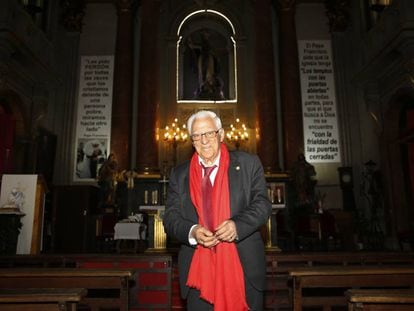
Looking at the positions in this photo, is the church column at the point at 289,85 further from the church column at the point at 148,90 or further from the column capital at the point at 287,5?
the church column at the point at 148,90

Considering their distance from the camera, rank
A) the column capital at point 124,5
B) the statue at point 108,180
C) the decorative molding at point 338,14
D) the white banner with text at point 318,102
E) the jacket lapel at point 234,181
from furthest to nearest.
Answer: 1. the column capital at point 124,5
2. the decorative molding at point 338,14
3. the white banner with text at point 318,102
4. the statue at point 108,180
5. the jacket lapel at point 234,181

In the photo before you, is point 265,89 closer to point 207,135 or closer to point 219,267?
point 207,135

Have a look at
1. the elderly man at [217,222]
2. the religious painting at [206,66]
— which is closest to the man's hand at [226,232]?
the elderly man at [217,222]

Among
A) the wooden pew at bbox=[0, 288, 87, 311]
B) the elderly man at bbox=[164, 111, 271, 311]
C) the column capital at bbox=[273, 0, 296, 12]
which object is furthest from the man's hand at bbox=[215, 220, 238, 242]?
the column capital at bbox=[273, 0, 296, 12]

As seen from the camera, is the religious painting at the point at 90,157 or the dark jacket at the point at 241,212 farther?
the religious painting at the point at 90,157

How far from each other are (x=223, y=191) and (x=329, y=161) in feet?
31.1

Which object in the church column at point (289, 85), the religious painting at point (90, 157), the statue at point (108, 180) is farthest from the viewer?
the religious painting at point (90, 157)

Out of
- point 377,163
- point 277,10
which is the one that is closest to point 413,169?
point 377,163

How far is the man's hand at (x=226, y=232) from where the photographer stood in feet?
5.74

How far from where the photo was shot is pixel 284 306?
4133 millimetres

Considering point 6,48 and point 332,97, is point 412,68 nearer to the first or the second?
point 332,97

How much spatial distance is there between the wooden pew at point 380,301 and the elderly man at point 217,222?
2.03 ft

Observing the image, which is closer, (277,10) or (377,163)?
(377,163)

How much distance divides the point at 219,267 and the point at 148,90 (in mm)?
9407
